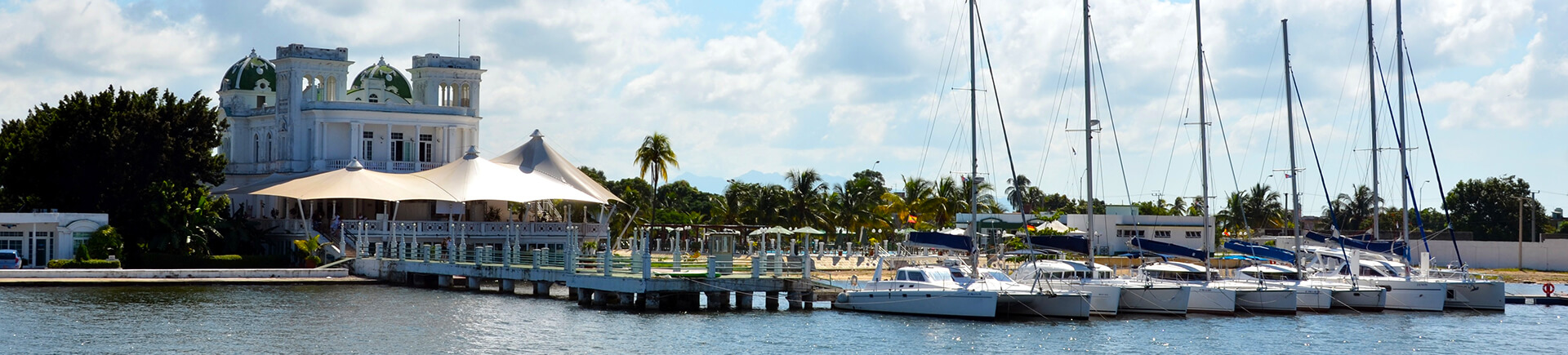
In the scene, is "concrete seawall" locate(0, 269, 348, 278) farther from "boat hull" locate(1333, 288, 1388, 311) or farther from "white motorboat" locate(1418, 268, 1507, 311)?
"white motorboat" locate(1418, 268, 1507, 311)

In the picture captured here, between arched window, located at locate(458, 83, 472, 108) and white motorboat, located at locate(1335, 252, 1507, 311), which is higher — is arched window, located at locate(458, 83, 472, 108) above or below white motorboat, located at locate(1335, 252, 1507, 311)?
above

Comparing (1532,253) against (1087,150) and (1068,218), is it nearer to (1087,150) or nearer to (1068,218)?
(1068,218)

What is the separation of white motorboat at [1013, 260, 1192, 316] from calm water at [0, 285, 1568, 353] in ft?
2.45

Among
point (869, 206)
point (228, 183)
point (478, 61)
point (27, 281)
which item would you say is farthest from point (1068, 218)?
point (27, 281)

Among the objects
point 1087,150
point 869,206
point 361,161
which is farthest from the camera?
point 869,206

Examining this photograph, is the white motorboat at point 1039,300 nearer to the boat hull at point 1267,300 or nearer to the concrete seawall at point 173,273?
the boat hull at point 1267,300

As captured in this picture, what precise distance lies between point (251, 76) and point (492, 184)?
80.9 ft

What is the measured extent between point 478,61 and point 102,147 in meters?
26.0

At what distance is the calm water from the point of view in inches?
1629

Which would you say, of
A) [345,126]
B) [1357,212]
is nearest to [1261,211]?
[1357,212]

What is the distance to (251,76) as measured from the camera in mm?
91688

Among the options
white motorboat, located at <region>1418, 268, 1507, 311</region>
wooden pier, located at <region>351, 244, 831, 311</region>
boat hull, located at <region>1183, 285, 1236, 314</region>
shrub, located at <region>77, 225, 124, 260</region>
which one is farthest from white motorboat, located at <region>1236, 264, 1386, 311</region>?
shrub, located at <region>77, 225, 124, 260</region>

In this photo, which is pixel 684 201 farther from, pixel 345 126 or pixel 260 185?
pixel 260 185

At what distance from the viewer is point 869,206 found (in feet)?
317
